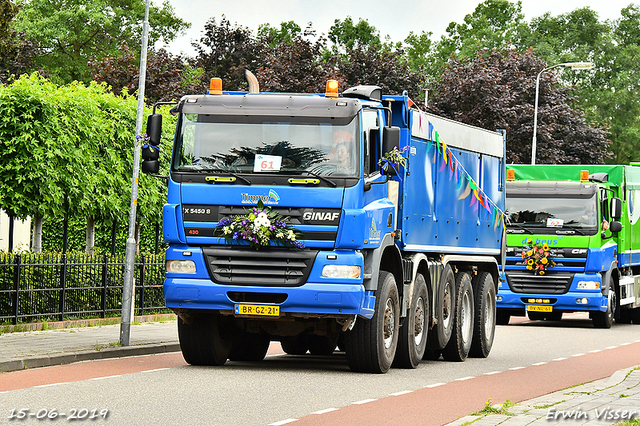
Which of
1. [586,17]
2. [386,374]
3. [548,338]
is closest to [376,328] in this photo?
[386,374]

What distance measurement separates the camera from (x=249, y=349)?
15.4 m

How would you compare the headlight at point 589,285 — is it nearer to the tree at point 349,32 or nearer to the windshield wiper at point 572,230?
the windshield wiper at point 572,230

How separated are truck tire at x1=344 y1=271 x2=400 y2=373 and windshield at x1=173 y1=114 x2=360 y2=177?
1650 mm

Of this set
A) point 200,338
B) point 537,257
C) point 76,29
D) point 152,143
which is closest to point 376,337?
point 200,338

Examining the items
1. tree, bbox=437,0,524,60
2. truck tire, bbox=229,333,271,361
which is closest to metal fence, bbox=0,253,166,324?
truck tire, bbox=229,333,271,361

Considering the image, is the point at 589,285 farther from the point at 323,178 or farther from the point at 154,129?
the point at 154,129

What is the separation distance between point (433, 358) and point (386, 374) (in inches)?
125

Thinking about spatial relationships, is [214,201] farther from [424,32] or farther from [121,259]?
[424,32]

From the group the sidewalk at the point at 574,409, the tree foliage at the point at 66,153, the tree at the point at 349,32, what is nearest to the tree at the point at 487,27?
the tree at the point at 349,32

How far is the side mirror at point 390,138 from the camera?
13305mm

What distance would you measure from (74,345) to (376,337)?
495cm

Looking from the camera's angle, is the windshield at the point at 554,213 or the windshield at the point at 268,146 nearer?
the windshield at the point at 268,146

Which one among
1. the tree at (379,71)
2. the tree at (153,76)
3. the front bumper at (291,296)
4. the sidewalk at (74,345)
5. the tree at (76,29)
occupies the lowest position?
the sidewalk at (74,345)

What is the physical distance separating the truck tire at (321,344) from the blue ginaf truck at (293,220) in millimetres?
1424
